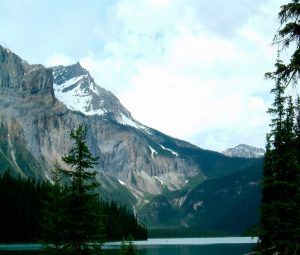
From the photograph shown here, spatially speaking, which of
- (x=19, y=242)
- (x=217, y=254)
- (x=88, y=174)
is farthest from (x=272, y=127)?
(x=19, y=242)

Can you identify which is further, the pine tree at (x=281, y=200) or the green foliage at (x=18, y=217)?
the green foliage at (x=18, y=217)

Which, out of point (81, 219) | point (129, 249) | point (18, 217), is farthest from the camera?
point (18, 217)

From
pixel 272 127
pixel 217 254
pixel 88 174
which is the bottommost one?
pixel 217 254

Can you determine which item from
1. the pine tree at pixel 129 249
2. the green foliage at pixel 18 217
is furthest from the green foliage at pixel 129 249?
the green foliage at pixel 18 217

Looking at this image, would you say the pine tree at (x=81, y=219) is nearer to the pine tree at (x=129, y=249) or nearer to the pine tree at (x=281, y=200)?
the pine tree at (x=281, y=200)

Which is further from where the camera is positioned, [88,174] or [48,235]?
[48,235]

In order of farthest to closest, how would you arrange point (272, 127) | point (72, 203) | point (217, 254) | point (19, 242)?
1. point (19, 242)
2. point (217, 254)
3. point (272, 127)
4. point (72, 203)

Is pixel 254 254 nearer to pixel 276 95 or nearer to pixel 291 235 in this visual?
pixel 291 235

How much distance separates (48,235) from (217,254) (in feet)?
329

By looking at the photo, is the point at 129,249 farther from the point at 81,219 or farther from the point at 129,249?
the point at 81,219

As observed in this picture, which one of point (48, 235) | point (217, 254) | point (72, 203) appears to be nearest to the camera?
point (72, 203)

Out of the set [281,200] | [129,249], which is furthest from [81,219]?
[129,249]

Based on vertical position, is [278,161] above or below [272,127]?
below

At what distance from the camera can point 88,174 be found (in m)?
29.1
